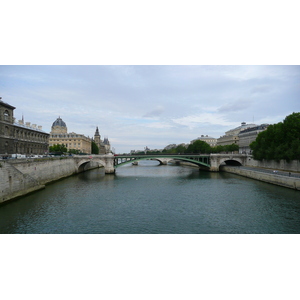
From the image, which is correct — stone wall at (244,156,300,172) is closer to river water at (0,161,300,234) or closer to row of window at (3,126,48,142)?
river water at (0,161,300,234)

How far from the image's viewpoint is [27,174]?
2939 cm

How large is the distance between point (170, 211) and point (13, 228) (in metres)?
12.4

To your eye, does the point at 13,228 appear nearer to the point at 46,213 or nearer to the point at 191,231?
the point at 46,213

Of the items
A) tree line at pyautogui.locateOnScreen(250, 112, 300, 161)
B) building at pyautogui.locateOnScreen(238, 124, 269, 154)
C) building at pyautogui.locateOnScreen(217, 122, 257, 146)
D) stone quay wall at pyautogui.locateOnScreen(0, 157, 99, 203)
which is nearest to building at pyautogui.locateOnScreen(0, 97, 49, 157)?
stone quay wall at pyautogui.locateOnScreen(0, 157, 99, 203)

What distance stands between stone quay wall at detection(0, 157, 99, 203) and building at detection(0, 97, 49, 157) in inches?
182

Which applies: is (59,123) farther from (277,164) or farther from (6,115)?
(277,164)

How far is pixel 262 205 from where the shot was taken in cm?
2283

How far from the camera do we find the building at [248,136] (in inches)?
3541

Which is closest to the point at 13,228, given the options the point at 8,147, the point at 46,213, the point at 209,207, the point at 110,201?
the point at 46,213

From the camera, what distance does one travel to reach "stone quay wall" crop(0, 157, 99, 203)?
76.2 feet

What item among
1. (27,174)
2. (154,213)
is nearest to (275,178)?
(154,213)

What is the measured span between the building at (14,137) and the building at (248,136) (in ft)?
248

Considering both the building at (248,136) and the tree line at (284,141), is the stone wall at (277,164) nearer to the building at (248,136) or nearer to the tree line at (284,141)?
the tree line at (284,141)

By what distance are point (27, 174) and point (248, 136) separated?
288 ft
